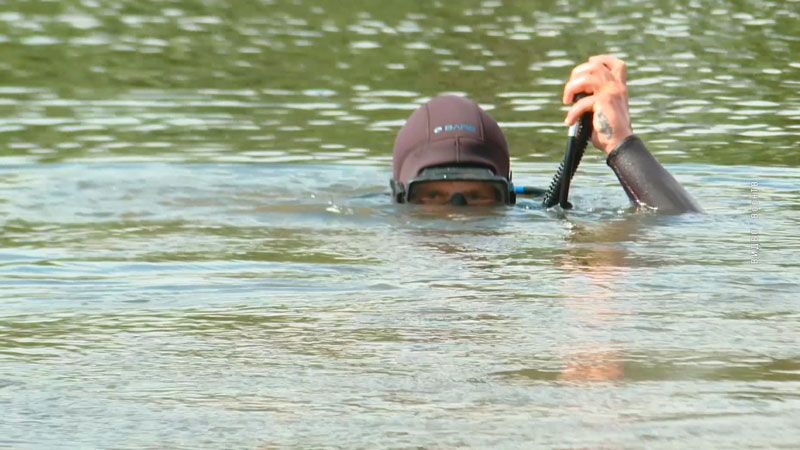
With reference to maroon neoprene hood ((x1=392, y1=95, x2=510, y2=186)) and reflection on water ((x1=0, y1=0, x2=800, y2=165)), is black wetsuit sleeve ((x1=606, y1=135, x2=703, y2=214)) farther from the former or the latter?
reflection on water ((x1=0, y1=0, x2=800, y2=165))

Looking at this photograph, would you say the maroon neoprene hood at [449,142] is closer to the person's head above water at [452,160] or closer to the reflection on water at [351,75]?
the person's head above water at [452,160]

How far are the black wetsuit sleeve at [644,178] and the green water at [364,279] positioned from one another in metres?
0.12

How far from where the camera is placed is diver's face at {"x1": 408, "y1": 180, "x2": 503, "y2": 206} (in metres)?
7.87

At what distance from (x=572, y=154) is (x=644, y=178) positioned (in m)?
0.37

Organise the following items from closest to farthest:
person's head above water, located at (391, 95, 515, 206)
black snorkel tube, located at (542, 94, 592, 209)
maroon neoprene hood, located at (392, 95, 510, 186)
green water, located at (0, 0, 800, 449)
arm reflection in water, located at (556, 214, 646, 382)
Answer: green water, located at (0, 0, 800, 449) < arm reflection in water, located at (556, 214, 646, 382) < black snorkel tube, located at (542, 94, 592, 209) < person's head above water, located at (391, 95, 515, 206) < maroon neoprene hood, located at (392, 95, 510, 186)

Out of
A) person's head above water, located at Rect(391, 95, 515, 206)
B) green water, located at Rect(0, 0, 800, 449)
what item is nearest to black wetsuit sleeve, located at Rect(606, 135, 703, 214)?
green water, located at Rect(0, 0, 800, 449)

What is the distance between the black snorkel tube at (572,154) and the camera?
7.22 meters

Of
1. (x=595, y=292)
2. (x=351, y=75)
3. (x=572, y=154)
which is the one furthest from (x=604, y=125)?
(x=351, y=75)

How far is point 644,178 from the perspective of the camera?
7352mm

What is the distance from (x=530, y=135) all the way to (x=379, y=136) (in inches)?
46.9

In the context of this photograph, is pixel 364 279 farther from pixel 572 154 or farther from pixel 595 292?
pixel 572 154

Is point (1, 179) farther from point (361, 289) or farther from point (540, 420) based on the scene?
point (540, 420)

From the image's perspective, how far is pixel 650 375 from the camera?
4242mm

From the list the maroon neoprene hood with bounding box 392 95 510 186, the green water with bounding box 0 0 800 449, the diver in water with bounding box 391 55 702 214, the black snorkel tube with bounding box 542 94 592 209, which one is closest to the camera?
the green water with bounding box 0 0 800 449
